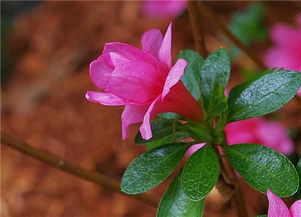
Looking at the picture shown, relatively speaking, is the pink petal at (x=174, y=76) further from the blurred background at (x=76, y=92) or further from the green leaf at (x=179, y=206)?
the blurred background at (x=76, y=92)

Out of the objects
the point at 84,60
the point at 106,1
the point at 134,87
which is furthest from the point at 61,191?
the point at 134,87

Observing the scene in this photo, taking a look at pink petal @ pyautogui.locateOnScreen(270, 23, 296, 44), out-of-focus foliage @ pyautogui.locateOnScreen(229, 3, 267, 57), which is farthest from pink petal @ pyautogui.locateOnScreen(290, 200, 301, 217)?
out-of-focus foliage @ pyautogui.locateOnScreen(229, 3, 267, 57)

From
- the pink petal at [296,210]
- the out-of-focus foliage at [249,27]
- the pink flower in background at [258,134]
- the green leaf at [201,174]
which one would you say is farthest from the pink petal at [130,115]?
the out-of-focus foliage at [249,27]

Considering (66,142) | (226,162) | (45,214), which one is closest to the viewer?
(226,162)

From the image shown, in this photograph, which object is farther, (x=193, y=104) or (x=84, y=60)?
(x=84, y=60)

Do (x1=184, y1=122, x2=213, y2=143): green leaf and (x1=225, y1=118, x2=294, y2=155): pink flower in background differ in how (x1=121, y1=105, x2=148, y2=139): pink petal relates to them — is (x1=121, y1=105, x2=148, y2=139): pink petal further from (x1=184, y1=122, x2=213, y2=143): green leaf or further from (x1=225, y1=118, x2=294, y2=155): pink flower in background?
(x1=225, y1=118, x2=294, y2=155): pink flower in background

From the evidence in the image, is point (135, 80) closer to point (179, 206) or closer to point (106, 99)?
point (106, 99)

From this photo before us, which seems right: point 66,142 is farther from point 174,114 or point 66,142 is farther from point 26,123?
point 174,114

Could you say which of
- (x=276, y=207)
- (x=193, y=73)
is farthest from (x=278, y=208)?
(x=193, y=73)
